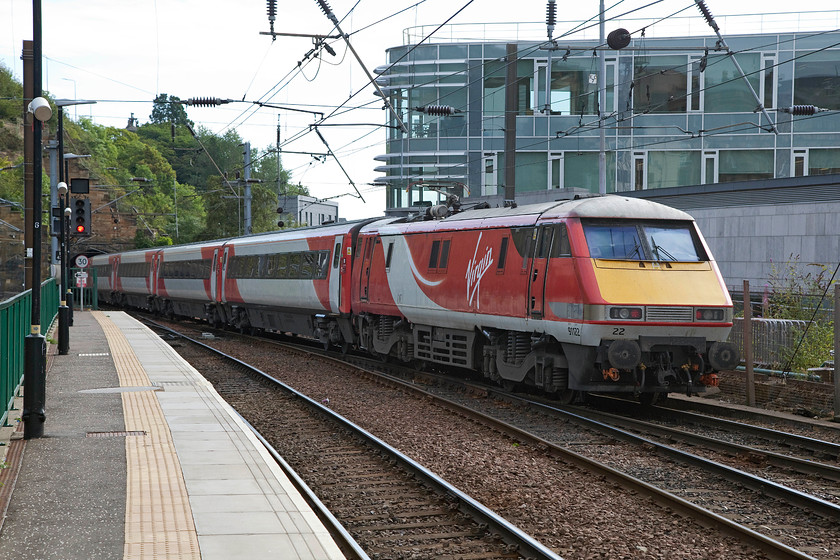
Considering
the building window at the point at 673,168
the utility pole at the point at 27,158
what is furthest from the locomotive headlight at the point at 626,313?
the utility pole at the point at 27,158

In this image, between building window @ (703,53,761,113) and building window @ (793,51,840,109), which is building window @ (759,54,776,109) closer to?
building window @ (703,53,761,113)

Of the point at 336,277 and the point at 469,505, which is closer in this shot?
the point at 469,505

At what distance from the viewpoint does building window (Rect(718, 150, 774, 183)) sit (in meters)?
37.9

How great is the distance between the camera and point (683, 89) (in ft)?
126

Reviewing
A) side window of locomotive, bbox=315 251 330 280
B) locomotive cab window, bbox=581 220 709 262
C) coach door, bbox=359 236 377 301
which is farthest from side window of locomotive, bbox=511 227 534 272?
side window of locomotive, bbox=315 251 330 280

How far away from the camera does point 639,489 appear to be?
8609mm

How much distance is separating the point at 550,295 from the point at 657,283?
1.50 m

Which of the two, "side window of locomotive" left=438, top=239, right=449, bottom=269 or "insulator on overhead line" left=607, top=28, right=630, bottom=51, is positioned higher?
"insulator on overhead line" left=607, top=28, right=630, bottom=51

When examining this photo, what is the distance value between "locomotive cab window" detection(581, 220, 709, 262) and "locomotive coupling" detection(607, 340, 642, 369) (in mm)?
1306

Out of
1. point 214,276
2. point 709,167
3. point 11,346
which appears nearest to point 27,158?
point 214,276

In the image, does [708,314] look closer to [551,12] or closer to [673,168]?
[551,12]

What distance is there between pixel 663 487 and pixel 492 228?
6876 mm

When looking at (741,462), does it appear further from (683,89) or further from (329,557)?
(683,89)

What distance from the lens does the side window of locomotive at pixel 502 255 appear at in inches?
568
